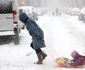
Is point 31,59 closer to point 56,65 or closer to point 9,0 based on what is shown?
point 56,65

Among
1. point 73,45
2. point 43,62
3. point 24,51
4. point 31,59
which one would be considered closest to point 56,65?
point 43,62

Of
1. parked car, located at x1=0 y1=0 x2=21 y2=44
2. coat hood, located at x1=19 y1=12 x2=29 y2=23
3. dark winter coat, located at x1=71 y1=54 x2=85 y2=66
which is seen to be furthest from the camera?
parked car, located at x1=0 y1=0 x2=21 y2=44

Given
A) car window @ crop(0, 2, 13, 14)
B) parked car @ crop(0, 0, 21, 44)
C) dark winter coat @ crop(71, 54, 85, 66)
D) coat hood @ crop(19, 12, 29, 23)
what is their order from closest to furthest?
dark winter coat @ crop(71, 54, 85, 66) < coat hood @ crop(19, 12, 29, 23) < parked car @ crop(0, 0, 21, 44) < car window @ crop(0, 2, 13, 14)

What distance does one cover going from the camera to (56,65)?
10.4m

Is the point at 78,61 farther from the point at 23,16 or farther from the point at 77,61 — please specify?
the point at 23,16

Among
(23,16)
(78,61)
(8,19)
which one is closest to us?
(78,61)

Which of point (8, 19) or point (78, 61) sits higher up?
point (8, 19)

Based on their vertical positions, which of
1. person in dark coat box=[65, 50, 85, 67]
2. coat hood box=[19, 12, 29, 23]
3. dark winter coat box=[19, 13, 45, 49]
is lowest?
person in dark coat box=[65, 50, 85, 67]

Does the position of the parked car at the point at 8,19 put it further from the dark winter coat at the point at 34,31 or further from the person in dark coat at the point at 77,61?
the person in dark coat at the point at 77,61

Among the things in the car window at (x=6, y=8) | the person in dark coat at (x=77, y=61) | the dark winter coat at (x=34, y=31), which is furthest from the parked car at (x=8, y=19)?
the person in dark coat at (x=77, y=61)

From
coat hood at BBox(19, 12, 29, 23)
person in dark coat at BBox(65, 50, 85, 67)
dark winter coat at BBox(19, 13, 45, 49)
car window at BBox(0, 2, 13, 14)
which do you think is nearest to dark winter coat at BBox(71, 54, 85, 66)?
person in dark coat at BBox(65, 50, 85, 67)

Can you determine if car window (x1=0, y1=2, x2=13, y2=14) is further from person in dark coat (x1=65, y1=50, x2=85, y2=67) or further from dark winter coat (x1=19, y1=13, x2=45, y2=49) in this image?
person in dark coat (x1=65, y1=50, x2=85, y2=67)

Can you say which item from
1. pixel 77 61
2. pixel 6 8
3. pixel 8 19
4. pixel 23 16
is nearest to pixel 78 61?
pixel 77 61

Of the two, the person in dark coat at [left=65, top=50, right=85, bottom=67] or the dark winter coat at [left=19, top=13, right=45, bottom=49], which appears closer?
the person in dark coat at [left=65, top=50, right=85, bottom=67]
